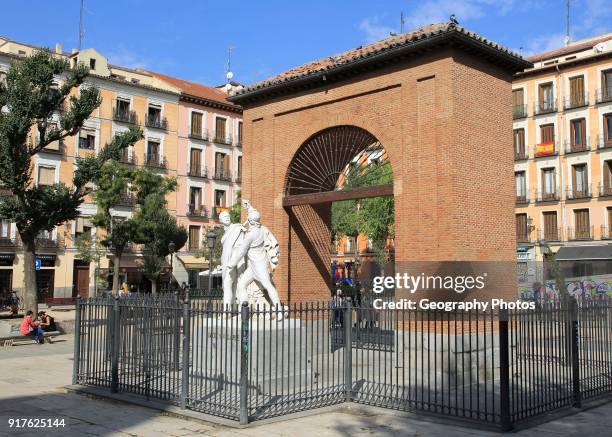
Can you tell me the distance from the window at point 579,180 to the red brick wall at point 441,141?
22723 mm

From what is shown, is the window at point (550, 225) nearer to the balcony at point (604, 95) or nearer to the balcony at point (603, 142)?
the balcony at point (603, 142)

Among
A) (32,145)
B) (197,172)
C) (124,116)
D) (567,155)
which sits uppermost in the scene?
(124,116)

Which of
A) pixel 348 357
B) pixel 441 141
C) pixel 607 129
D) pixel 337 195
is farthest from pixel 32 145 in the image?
pixel 607 129

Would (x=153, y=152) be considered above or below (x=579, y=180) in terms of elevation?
above

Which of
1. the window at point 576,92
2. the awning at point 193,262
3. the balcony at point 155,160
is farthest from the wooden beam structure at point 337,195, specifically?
the awning at point 193,262

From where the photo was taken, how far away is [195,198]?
1704 inches

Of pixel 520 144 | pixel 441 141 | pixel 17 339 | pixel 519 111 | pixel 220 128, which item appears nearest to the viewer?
pixel 441 141

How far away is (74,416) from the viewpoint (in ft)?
27.8

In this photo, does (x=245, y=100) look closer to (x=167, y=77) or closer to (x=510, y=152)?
(x=510, y=152)

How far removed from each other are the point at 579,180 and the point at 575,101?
4.51 meters

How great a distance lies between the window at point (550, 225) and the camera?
35406 millimetres

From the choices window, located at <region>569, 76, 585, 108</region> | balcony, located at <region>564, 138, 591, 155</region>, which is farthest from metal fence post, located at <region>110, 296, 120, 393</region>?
window, located at <region>569, 76, 585, 108</region>

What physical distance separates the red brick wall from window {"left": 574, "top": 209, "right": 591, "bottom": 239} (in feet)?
74.6

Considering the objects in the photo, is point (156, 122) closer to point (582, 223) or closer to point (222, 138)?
point (222, 138)
